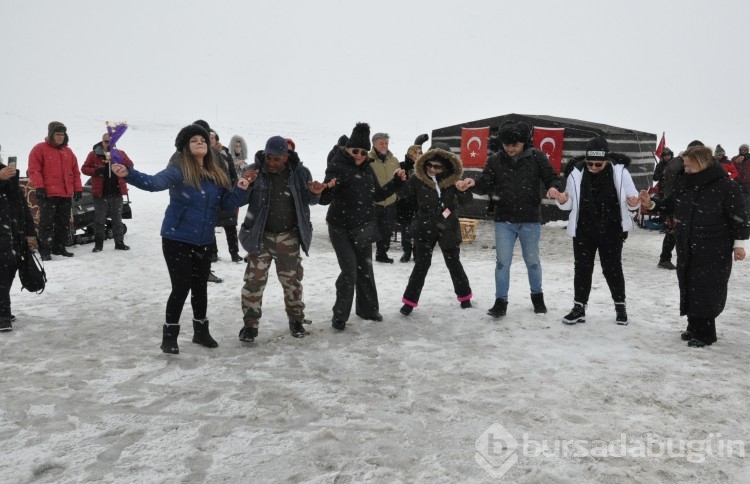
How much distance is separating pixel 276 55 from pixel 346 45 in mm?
27014

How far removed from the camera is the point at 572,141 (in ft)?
46.6

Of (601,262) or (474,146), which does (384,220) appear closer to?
(601,262)

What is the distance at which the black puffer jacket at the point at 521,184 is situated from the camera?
6.29m

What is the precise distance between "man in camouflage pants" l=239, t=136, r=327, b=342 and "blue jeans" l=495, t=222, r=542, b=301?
220 cm

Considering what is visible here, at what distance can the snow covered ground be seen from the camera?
332cm

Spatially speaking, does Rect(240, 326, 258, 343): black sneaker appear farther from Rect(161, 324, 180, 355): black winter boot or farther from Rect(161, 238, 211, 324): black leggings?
Rect(161, 324, 180, 355): black winter boot

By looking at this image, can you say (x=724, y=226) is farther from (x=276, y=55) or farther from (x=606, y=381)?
(x=276, y=55)

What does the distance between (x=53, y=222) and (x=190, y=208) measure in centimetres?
579

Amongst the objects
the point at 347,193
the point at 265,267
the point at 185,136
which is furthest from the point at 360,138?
the point at 185,136

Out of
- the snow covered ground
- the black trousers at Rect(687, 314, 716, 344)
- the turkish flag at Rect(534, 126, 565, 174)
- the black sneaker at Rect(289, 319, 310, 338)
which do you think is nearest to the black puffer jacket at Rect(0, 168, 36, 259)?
the snow covered ground

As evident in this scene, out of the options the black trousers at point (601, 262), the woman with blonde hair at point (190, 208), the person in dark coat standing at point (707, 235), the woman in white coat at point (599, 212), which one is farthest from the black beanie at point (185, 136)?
the person in dark coat standing at point (707, 235)

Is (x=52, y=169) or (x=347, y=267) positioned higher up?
(x=52, y=169)

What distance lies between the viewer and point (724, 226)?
5211 mm

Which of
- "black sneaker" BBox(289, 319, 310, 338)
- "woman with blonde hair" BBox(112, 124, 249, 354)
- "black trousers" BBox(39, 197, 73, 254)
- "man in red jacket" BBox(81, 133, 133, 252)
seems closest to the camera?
"woman with blonde hair" BBox(112, 124, 249, 354)
